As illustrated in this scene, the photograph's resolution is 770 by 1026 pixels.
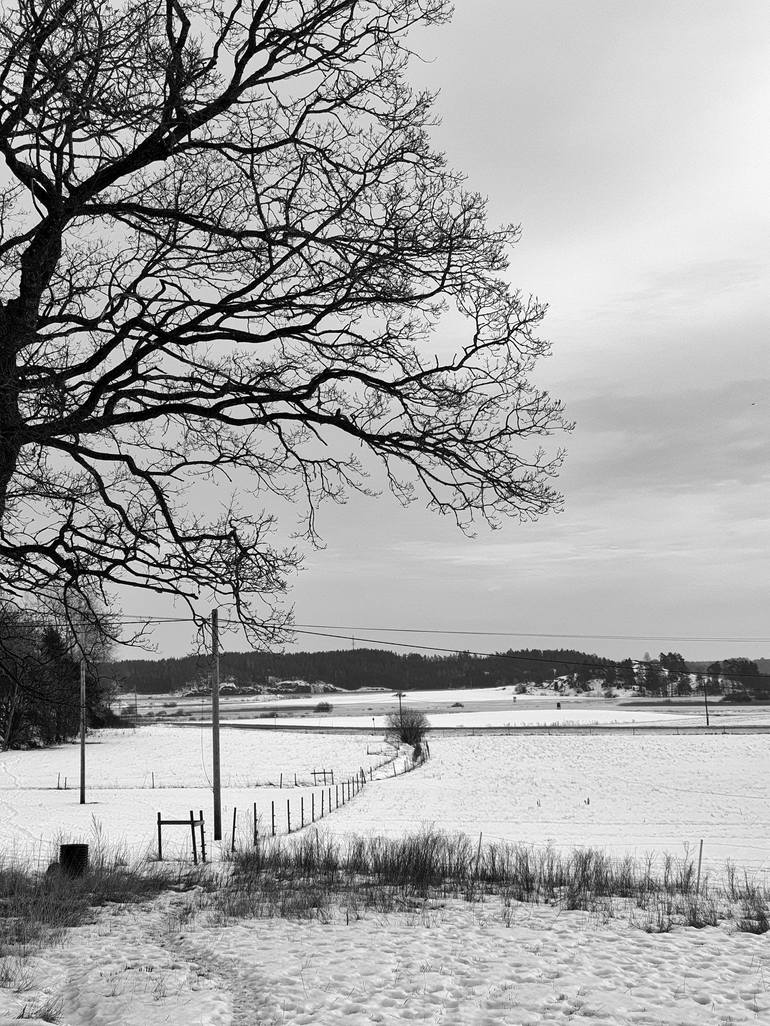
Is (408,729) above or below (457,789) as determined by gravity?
below

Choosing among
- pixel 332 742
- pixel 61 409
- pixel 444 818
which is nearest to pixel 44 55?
pixel 61 409

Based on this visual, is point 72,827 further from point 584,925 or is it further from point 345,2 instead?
point 345,2

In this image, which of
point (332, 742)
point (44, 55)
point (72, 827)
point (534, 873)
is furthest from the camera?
point (332, 742)

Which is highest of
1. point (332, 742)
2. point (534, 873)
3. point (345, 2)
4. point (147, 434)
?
point (345, 2)

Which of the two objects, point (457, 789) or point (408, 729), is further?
point (408, 729)

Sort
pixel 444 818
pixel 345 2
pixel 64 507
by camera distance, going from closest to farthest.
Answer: pixel 345 2 → pixel 64 507 → pixel 444 818

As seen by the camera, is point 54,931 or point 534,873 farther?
point 534,873

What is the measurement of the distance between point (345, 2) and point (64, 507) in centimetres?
553

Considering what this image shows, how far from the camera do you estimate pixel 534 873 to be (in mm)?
13898

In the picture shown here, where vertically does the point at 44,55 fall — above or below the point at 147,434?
above

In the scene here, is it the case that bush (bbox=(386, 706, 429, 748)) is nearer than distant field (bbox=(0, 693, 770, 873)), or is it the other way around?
distant field (bbox=(0, 693, 770, 873))

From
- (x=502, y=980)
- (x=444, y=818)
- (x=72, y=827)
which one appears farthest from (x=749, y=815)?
(x=502, y=980)

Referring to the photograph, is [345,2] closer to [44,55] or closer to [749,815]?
[44,55]

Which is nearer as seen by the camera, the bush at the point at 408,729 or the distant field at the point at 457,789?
the distant field at the point at 457,789
